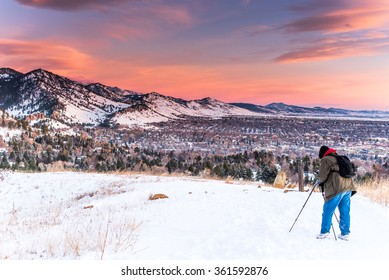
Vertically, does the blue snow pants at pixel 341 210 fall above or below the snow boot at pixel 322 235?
above

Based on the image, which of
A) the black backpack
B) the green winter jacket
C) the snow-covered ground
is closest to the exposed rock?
the snow-covered ground

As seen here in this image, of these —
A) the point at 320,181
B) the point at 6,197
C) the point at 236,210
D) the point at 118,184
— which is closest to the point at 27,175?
the point at 6,197

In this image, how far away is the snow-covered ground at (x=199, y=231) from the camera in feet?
→ 22.6

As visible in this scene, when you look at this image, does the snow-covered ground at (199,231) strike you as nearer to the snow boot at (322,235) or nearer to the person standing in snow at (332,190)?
the snow boot at (322,235)

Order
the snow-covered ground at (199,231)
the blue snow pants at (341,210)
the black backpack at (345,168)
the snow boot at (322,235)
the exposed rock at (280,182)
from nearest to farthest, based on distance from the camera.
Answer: the snow-covered ground at (199,231)
the black backpack at (345,168)
the blue snow pants at (341,210)
the snow boot at (322,235)
the exposed rock at (280,182)

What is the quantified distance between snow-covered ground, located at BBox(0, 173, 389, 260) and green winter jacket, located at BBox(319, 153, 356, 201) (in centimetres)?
114

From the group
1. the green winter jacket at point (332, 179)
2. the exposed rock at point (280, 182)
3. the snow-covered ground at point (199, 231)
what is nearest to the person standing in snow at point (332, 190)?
the green winter jacket at point (332, 179)

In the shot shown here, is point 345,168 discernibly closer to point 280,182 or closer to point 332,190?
point 332,190

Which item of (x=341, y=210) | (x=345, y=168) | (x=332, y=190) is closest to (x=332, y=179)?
(x=332, y=190)

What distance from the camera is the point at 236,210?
10.9m

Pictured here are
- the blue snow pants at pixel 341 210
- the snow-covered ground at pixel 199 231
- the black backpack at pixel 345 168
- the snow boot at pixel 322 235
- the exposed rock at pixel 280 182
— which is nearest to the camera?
the snow-covered ground at pixel 199 231

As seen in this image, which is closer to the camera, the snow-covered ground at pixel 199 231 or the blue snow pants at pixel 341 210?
the snow-covered ground at pixel 199 231

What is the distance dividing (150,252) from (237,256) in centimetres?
173

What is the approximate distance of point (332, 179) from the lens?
7516mm
